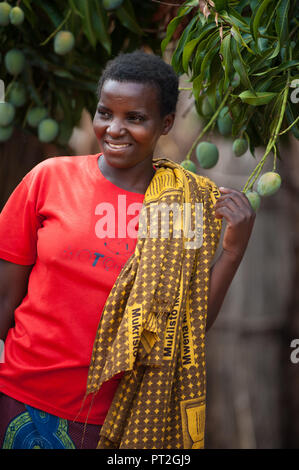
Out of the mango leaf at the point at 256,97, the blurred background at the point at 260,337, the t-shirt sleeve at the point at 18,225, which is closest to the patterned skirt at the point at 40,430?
the t-shirt sleeve at the point at 18,225

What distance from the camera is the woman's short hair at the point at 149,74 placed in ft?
4.25

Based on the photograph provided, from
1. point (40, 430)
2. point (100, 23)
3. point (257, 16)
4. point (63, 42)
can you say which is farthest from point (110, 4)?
point (40, 430)

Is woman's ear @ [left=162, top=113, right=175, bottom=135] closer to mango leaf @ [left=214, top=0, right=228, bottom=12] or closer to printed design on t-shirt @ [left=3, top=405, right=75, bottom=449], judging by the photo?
mango leaf @ [left=214, top=0, right=228, bottom=12]

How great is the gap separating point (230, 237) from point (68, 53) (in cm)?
91

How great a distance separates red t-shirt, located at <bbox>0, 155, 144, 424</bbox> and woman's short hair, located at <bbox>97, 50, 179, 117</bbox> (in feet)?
0.70

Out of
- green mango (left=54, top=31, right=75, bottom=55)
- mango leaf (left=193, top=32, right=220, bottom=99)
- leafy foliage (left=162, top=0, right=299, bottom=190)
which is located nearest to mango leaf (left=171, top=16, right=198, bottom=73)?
leafy foliage (left=162, top=0, right=299, bottom=190)

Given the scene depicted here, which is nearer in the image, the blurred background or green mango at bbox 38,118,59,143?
green mango at bbox 38,118,59,143

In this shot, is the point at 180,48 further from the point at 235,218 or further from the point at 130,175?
the point at 235,218

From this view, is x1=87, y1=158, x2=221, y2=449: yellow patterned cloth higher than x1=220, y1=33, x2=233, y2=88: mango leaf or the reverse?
the reverse

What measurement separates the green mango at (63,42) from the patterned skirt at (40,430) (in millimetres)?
1012

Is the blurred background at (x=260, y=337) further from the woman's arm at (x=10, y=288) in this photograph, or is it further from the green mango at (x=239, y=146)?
the woman's arm at (x=10, y=288)

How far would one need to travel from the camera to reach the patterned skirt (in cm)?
126

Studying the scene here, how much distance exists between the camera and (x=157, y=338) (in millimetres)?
1231

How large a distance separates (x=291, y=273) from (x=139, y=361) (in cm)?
169
